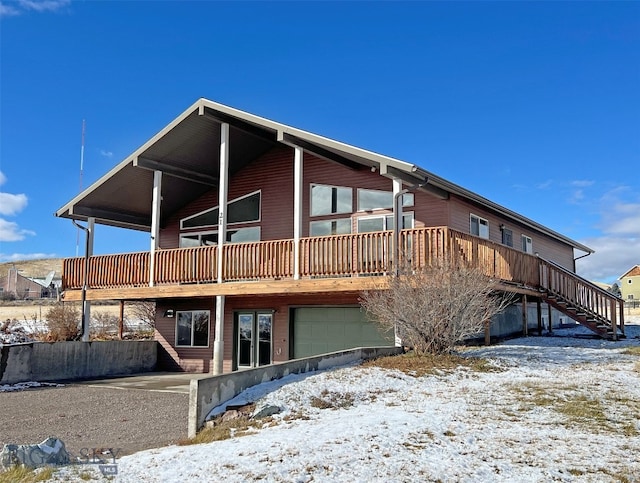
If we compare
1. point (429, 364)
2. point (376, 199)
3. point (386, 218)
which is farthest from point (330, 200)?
point (429, 364)

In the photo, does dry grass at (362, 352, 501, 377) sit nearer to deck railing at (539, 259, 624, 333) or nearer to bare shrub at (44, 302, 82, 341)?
deck railing at (539, 259, 624, 333)

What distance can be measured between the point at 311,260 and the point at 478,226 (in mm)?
5615

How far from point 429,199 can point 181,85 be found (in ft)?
32.7

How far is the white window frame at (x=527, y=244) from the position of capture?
21288 millimetres

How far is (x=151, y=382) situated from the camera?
631 inches

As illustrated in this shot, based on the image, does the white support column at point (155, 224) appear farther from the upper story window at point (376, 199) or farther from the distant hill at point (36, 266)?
the distant hill at point (36, 266)

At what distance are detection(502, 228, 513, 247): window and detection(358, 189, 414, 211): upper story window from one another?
477 centimetres

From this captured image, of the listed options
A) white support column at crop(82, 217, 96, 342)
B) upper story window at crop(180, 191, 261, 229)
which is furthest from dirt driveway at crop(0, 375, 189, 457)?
upper story window at crop(180, 191, 261, 229)

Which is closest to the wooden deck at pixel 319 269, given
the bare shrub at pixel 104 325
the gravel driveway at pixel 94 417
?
the gravel driveway at pixel 94 417

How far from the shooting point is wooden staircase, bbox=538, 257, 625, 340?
17.8 metres

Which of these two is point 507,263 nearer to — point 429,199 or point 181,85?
point 429,199

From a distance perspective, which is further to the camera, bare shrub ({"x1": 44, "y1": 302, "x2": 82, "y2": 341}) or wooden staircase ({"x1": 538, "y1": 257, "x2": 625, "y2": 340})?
bare shrub ({"x1": 44, "y1": 302, "x2": 82, "y2": 341})

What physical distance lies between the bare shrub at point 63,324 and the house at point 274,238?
2.42 metres

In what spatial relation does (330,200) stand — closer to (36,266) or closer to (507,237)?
(507,237)
